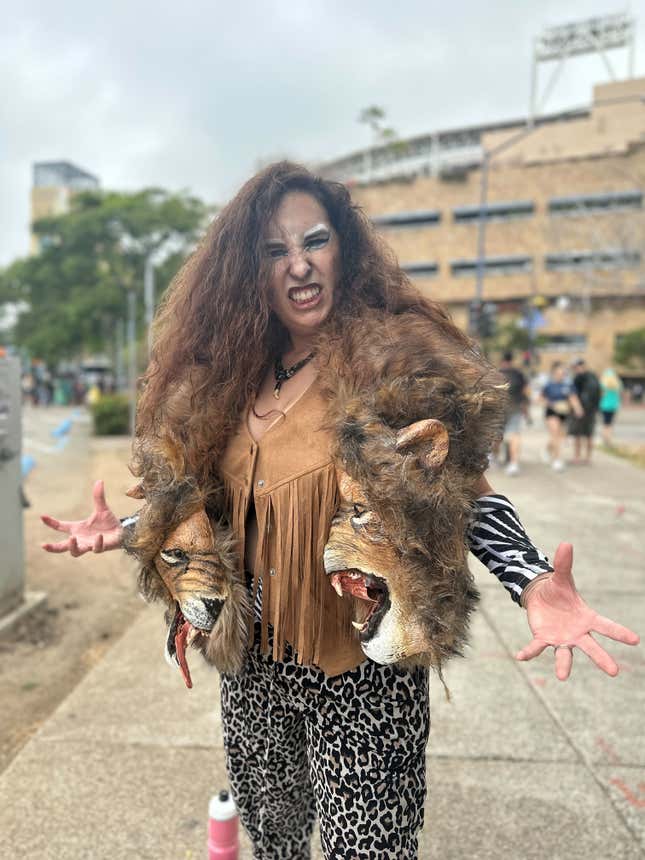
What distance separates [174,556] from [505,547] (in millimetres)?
732

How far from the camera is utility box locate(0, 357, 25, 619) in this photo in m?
3.98

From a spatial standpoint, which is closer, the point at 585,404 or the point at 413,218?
the point at 585,404

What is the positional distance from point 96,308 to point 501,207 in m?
29.0

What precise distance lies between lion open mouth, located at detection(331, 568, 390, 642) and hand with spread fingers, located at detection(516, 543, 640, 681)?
28cm

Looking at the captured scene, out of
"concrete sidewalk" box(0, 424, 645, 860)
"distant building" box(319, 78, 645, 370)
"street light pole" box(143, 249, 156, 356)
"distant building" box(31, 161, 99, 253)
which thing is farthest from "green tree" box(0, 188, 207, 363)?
"distant building" box(31, 161, 99, 253)

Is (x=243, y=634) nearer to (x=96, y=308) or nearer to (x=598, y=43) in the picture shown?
(x=96, y=308)

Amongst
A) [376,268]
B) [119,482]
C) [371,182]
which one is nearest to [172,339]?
[376,268]

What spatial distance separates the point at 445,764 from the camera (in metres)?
2.75

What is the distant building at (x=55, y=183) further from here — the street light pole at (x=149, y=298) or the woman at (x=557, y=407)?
the woman at (x=557, y=407)

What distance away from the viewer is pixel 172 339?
5.97ft

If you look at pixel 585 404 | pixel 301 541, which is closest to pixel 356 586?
pixel 301 541

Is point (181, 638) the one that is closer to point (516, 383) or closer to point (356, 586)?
point (356, 586)

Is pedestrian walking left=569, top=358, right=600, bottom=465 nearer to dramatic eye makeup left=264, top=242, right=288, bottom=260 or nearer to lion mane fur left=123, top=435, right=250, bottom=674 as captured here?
dramatic eye makeup left=264, top=242, right=288, bottom=260

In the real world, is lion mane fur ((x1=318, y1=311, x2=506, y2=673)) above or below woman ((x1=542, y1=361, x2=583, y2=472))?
above
